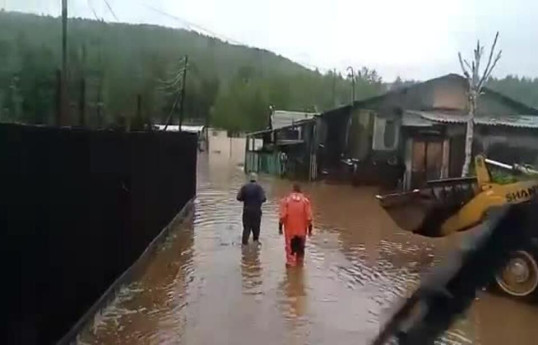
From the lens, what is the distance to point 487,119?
1336 inches

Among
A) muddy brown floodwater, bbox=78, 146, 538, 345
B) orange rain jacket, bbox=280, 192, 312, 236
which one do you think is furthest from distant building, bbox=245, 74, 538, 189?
orange rain jacket, bbox=280, 192, 312, 236

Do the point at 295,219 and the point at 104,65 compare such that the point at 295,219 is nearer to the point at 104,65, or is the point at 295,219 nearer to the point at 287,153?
the point at 104,65

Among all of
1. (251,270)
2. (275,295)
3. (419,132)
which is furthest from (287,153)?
(275,295)

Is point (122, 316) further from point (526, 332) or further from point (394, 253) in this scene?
point (394, 253)

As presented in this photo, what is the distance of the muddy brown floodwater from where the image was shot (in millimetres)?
8602

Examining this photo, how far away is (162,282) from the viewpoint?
11.3 m

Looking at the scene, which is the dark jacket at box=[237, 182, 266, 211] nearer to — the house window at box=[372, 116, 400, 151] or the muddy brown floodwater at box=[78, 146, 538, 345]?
the muddy brown floodwater at box=[78, 146, 538, 345]

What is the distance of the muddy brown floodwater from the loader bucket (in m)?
0.64

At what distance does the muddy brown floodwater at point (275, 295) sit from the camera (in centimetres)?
860

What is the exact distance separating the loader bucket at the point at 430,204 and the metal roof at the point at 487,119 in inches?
718

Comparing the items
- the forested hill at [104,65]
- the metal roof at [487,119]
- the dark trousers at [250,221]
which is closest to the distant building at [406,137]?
the metal roof at [487,119]

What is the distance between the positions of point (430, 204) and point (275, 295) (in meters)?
4.28

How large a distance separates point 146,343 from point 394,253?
24.5ft

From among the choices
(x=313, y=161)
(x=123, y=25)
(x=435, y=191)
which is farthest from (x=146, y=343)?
(x=313, y=161)
